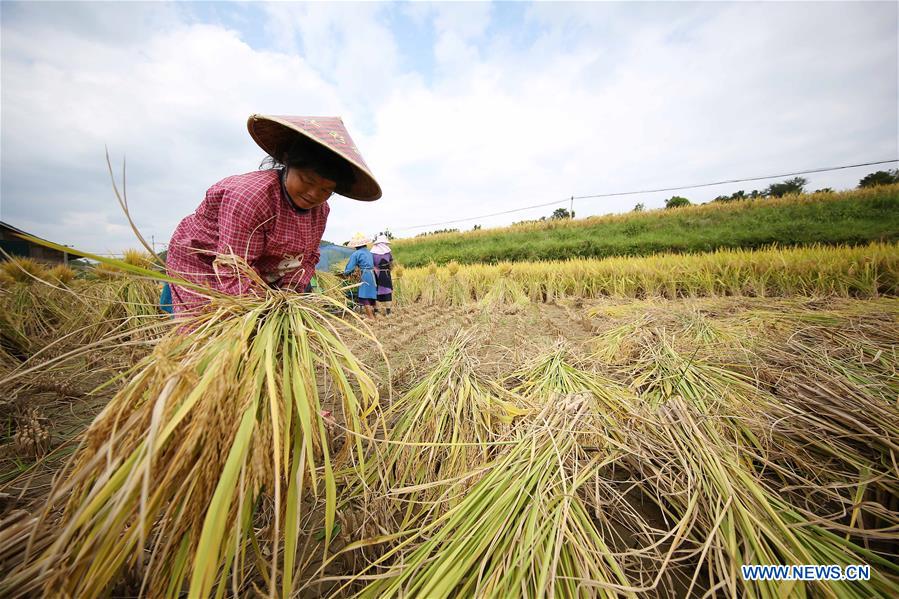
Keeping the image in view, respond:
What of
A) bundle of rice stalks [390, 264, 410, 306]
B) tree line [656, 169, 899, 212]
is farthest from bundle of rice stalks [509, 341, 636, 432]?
tree line [656, 169, 899, 212]

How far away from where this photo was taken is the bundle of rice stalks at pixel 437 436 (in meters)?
1.03

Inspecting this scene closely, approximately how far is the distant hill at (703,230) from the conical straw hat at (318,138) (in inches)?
521

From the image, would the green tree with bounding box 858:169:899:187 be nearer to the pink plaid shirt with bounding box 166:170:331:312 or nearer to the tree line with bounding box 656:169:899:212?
the tree line with bounding box 656:169:899:212

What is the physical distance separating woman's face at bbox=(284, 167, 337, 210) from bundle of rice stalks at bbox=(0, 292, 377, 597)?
29.4 inches

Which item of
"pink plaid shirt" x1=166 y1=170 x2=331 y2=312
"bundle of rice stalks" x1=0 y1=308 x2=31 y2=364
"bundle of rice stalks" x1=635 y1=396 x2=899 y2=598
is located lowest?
"bundle of rice stalks" x1=635 y1=396 x2=899 y2=598

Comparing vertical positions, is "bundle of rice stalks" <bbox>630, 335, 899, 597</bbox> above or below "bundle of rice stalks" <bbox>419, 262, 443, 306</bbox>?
below

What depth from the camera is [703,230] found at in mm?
13562

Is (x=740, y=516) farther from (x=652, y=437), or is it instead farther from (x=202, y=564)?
(x=202, y=564)

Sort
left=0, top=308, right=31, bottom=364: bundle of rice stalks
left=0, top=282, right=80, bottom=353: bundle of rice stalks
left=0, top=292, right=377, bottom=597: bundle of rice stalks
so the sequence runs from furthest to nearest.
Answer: left=0, top=282, right=80, bottom=353: bundle of rice stalks
left=0, top=308, right=31, bottom=364: bundle of rice stalks
left=0, top=292, right=377, bottom=597: bundle of rice stalks

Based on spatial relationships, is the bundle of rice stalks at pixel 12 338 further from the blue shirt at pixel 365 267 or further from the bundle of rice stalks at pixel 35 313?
the blue shirt at pixel 365 267

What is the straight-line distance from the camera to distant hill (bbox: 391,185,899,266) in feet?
37.5

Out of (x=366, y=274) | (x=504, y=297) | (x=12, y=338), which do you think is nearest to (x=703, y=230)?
(x=504, y=297)

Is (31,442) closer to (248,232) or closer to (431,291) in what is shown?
(248,232)

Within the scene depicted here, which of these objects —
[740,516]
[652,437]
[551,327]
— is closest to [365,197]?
[652,437]
